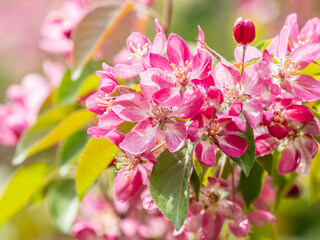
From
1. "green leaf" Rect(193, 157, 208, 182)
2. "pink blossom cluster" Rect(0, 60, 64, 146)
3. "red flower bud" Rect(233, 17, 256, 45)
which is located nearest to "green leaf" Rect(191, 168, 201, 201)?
"green leaf" Rect(193, 157, 208, 182)

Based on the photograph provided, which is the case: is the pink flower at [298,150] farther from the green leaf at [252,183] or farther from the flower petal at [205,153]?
the flower petal at [205,153]

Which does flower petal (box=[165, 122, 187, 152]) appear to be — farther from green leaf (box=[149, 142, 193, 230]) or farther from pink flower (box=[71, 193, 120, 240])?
pink flower (box=[71, 193, 120, 240])

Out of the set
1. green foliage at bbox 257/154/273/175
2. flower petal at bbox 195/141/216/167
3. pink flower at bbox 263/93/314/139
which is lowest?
Answer: green foliage at bbox 257/154/273/175

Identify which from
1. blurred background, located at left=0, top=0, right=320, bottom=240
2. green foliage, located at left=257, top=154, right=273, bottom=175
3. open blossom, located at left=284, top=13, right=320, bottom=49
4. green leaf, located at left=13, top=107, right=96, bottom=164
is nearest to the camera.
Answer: green foliage, located at left=257, top=154, right=273, bottom=175

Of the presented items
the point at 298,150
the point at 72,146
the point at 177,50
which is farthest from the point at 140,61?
the point at 72,146

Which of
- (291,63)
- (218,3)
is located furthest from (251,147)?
(218,3)

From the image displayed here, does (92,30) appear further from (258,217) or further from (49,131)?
(258,217)
